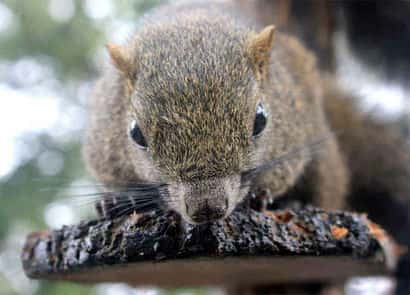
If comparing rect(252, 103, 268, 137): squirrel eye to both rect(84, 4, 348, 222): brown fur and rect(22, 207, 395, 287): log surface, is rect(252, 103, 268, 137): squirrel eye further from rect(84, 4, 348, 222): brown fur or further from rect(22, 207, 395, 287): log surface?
→ rect(22, 207, 395, 287): log surface

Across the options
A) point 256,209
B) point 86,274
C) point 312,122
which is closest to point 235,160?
point 256,209

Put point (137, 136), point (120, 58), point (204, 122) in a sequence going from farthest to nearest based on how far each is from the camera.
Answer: point (120, 58) → point (137, 136) → point (204, 122)

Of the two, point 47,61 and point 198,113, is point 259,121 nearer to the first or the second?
point 198,113

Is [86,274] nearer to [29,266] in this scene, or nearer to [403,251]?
[29,266]

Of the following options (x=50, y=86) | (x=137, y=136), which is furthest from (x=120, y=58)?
(x=50, y=86)

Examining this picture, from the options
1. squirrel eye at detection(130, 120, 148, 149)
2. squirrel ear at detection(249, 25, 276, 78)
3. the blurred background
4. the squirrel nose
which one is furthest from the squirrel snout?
the blurred background

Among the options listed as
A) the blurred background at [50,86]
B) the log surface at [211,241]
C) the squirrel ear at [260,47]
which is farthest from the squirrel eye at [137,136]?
the blurred background at [50,86]

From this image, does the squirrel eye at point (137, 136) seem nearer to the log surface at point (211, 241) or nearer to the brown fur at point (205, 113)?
the brown fur at point (205, 113)

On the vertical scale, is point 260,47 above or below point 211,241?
above
